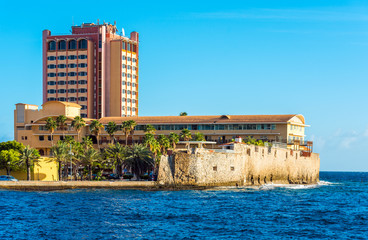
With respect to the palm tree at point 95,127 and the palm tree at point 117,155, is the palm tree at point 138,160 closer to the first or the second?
the palm tree at point 117,155

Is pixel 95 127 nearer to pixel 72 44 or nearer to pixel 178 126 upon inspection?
pixel 178 126

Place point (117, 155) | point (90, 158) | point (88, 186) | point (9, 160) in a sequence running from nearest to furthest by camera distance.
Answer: point (88, 186) < point (9, 160) < point (90, 158) < point (117, 155)

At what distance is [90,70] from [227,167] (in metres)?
66.3

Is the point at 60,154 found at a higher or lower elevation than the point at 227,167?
higher

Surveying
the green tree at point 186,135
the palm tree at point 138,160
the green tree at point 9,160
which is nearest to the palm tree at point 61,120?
the green tree at point 9,160

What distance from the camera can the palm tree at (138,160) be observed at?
94750 mm

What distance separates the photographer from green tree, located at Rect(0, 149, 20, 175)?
9006 centimetres

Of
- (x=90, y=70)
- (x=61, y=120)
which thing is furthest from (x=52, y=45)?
(x=61, y=120)

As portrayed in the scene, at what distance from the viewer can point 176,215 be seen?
183 ft

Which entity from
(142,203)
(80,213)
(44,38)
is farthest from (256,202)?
(44,38)

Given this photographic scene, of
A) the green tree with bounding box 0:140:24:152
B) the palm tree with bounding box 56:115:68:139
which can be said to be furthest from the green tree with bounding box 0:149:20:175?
the palm tree with bounding box 56:115:68:139

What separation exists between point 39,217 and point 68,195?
18.6 m

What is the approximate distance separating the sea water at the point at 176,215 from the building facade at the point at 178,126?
116ft

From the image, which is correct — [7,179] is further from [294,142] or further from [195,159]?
[294,142]
